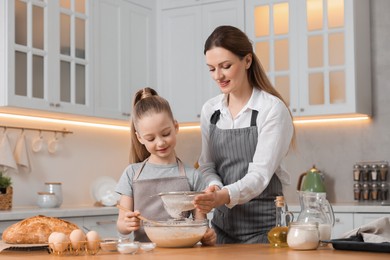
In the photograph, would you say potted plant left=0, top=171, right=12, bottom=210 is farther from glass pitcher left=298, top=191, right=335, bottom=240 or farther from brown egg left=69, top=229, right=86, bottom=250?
glass pitcher left=298, top=191, right=335, bottom=240

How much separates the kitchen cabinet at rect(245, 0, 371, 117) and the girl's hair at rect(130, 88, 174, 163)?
268 centimetres

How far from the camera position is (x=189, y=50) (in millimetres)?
5617

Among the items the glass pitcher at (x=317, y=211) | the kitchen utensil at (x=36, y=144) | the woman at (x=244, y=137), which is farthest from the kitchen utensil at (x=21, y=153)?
the glass pitcher at (x=317, y=211)

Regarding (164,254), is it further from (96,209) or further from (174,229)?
(96,209)

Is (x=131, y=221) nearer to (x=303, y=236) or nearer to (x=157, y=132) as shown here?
(x=157, y=132)

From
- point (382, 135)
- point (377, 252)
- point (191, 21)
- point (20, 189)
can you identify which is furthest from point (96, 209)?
point (377, 252)

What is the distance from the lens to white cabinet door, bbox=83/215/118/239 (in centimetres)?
459

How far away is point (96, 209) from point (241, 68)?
234 centimetres

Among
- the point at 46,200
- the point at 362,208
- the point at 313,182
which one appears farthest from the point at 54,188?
the point at 362,208

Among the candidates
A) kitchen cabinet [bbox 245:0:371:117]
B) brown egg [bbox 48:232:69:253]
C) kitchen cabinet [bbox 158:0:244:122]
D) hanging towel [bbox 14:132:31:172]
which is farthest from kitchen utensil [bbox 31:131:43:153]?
brown egg [bbox 48:232:69:253]

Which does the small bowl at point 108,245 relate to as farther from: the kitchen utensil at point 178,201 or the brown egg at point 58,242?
the kitchen utensil at point 178,201

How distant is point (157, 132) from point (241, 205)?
1.49 ft

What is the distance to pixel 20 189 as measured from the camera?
486cm

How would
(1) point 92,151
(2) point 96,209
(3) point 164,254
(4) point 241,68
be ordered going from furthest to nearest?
(1) point 92,151, (2) point 96,209, (4) point 241,68, (3) point 164,254
